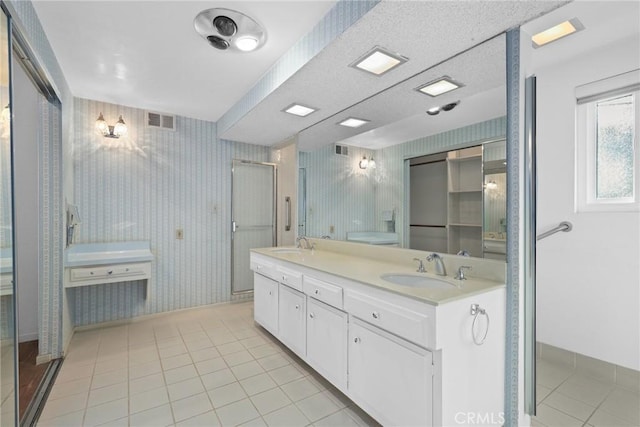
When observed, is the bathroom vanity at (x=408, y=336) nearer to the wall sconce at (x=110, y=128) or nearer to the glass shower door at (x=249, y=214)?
the glass shower door at (x=249, y=214)

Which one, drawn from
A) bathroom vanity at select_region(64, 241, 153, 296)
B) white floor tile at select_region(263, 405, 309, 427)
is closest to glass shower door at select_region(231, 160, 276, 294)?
bathroom vanity at select_region(64, 241, 153, 296)

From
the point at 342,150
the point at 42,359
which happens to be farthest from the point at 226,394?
the point at 342,150

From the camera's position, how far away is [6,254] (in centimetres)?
146

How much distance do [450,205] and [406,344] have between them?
1076 mm

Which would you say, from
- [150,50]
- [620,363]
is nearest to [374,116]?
[150,50]

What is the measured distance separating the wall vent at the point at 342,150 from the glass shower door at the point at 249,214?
1716 millimetres

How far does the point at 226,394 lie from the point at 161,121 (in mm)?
3215

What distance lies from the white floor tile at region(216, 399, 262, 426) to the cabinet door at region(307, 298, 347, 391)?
1.75 feet

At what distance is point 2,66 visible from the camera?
4.51 feet

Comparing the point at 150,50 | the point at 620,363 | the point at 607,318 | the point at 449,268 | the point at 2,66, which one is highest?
the point at 150,50

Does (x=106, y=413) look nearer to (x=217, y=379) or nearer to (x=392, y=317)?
(x=217, y=379)

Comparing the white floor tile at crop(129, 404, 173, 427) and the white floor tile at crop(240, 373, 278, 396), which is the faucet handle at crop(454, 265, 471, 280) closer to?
the white floor tile at crop(240, 373, 278, 396)

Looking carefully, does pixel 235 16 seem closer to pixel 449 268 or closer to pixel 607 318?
pixel 449 268

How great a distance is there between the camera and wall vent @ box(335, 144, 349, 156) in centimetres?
305
